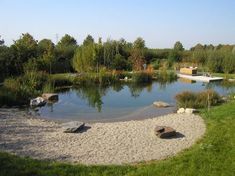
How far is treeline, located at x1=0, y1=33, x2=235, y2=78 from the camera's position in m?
19.3

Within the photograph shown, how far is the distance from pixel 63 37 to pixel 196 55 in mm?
15179

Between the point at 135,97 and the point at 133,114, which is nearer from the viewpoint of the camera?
the point at 133,114

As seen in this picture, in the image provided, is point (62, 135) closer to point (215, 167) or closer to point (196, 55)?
point (215, 167)

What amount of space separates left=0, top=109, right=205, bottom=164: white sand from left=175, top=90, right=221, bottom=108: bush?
223 cm

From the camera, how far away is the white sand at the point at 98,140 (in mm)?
6418

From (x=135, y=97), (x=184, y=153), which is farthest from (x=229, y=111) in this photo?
(x=135, y=97)

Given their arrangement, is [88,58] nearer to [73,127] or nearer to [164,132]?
[73,127]

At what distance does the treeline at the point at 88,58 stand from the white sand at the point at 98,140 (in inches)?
395

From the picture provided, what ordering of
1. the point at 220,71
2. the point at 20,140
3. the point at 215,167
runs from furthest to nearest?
the point at 220,71, the point at 20,140, the point at 215,167

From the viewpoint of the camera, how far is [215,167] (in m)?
5.50

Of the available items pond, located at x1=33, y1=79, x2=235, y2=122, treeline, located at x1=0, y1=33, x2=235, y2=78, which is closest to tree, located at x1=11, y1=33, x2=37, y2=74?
treeline, located at x1=0, y1=33, x2=235, y2=78

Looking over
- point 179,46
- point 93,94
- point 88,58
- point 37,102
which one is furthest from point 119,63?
point 179,46

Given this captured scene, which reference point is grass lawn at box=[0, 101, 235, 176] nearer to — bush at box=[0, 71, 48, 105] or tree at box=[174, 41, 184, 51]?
bush at box=[0, 71, 48, 105]

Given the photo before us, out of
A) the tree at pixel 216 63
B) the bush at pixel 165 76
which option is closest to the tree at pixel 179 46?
the tree at pixel 216 63
